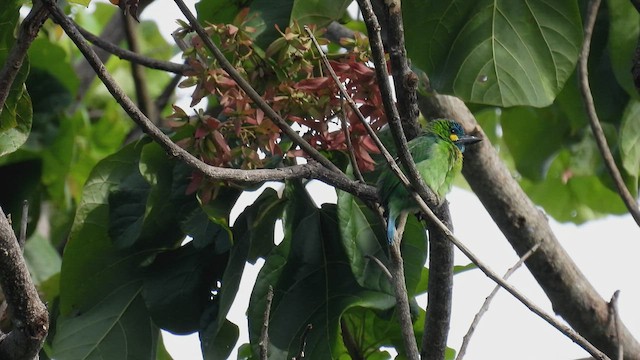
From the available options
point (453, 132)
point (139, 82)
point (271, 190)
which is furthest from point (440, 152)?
point (139, 82)

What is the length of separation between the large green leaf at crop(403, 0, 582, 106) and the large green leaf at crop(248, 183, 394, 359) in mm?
564

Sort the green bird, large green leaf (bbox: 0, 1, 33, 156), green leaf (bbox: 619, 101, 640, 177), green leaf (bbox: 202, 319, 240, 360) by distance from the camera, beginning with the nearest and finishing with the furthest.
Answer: large green leaf (bbox: 0, 1, 33, 156) < green leaf (bbox: 202, 319, 240, 360) < the green bird < green leaf (bbox: 619, 101, 640, 177)

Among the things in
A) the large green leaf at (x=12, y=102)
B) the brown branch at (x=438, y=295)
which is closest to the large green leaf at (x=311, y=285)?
the brown branch at (x=438, y=295)

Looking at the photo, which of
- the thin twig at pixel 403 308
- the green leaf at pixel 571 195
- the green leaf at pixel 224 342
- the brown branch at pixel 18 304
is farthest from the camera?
the green leaf at pixel 571 195

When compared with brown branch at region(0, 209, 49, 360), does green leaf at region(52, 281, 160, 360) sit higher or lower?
higher

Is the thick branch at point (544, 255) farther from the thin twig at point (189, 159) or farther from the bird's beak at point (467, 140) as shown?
the thin twig at point (189, 159)

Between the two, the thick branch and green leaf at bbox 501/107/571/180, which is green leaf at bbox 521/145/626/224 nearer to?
green leaf at bbox 501/107/571/180

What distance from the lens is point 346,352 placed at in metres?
3.40

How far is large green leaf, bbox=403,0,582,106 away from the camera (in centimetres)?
317

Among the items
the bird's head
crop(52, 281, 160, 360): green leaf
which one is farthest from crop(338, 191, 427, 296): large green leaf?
crop(52, 281, 160, 360): green leaf

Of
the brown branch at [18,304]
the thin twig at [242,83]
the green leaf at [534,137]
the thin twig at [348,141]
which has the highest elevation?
the green leaf at [534,137]

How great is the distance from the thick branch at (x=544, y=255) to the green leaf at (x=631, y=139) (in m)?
0.42

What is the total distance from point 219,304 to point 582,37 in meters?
1.40

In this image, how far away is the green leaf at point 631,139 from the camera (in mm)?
3779
